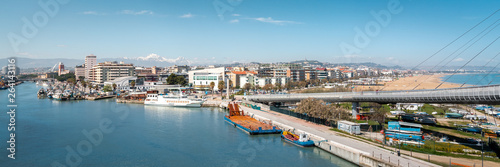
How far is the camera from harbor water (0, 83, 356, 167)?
8617 mm

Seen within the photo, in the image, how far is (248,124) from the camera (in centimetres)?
1354

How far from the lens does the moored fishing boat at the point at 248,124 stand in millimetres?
12188

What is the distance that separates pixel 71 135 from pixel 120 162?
4304 mm

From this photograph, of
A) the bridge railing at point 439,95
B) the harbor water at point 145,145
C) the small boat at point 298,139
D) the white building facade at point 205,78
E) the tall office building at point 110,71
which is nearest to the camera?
the bridge railing at point 439,95

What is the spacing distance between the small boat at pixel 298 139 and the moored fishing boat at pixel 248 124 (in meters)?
1.20

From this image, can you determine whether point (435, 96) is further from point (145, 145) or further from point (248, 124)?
point (145, 145)

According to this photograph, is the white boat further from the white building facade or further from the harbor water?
the white building facade

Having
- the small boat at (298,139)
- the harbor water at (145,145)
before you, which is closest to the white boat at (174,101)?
the harbor water at (145,145)

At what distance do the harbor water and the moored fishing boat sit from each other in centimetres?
32

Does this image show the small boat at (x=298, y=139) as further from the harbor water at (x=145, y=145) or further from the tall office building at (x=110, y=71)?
the tall office building at (x=110, y=71)

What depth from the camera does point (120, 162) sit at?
8.45m

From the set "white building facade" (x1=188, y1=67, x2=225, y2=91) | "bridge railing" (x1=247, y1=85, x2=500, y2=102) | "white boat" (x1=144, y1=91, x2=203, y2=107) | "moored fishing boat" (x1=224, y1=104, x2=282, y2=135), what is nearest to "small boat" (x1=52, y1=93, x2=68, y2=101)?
"white boat" (x1=144, y1=91, x2=203, y2=107)

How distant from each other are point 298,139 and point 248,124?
3.52 meters

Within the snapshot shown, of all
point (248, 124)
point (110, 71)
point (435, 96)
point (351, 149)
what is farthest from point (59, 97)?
point (435, 96)
